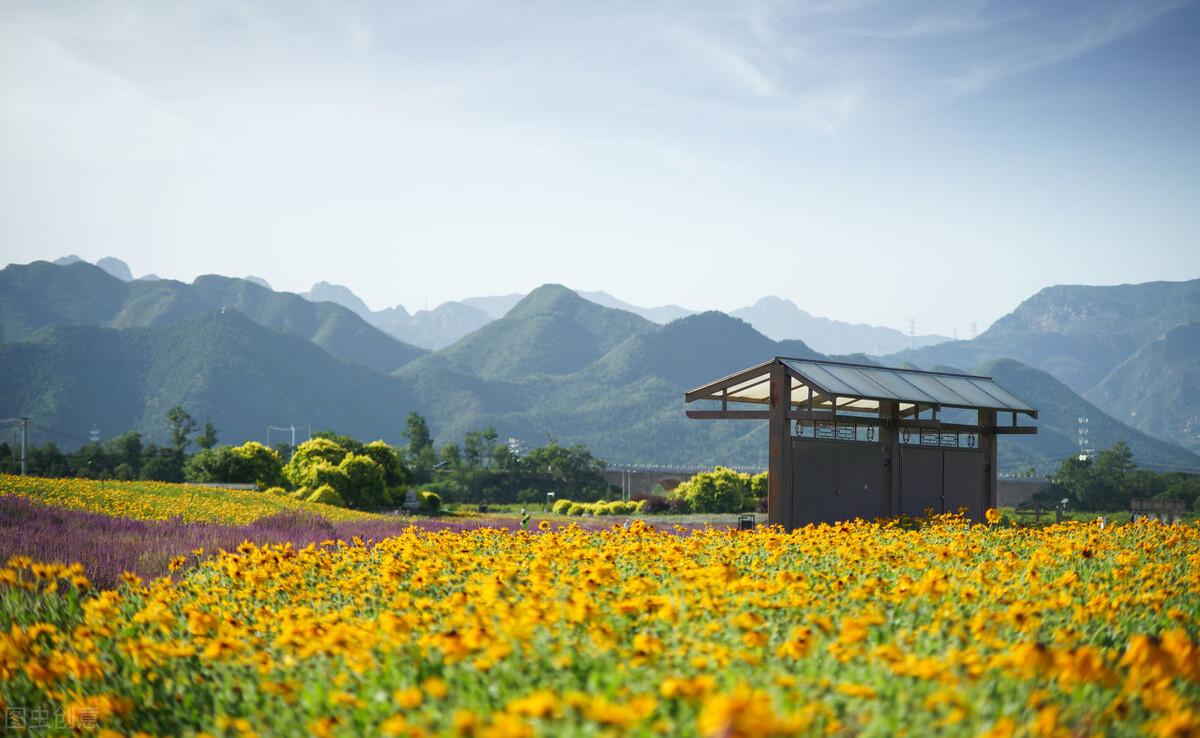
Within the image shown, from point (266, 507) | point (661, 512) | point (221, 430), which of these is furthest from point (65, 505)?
point (221, 430)

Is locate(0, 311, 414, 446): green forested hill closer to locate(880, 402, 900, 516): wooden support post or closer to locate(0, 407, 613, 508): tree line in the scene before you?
locate(0, 407, 613, 508): tree line

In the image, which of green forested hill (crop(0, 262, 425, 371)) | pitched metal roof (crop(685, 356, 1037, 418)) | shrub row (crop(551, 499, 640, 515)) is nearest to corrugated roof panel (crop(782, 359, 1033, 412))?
pitched metal roof (crop(685, 356, 1037, 418))

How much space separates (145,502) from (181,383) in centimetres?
11581

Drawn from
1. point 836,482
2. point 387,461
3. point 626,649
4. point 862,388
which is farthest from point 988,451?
point 387,461

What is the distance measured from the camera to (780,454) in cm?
1366

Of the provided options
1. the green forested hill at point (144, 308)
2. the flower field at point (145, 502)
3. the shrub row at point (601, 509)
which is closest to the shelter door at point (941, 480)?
the flower field at point (145, 502)

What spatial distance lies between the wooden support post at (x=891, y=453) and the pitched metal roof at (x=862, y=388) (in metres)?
0.26

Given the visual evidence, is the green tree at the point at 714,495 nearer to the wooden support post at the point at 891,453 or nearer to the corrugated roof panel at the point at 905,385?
the corrugated roof panel at the point at 905,385

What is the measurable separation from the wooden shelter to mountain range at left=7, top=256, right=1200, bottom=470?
9825cm

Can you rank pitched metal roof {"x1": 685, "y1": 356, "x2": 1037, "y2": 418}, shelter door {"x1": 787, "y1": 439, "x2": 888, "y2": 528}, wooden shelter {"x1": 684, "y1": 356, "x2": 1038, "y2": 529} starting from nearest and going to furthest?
1. pitched metal roof {"x1": 685, "y1": 356, "x2": 1037, "y2": 418}
2. wooden shelter {"x1": 684, "y1": 356, "x2": 1038, "y2": 529}
3. shelter door {"x1": 787, "y1": 439, "x2": 888, "y2": 528}

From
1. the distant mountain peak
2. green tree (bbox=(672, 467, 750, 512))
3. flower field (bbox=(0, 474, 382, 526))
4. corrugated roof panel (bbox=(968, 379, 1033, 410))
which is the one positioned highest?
the distant mountain peak

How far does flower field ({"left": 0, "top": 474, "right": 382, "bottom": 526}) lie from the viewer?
13.4m

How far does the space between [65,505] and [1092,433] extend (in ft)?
532

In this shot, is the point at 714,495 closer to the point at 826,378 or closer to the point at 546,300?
the point at 826,378
